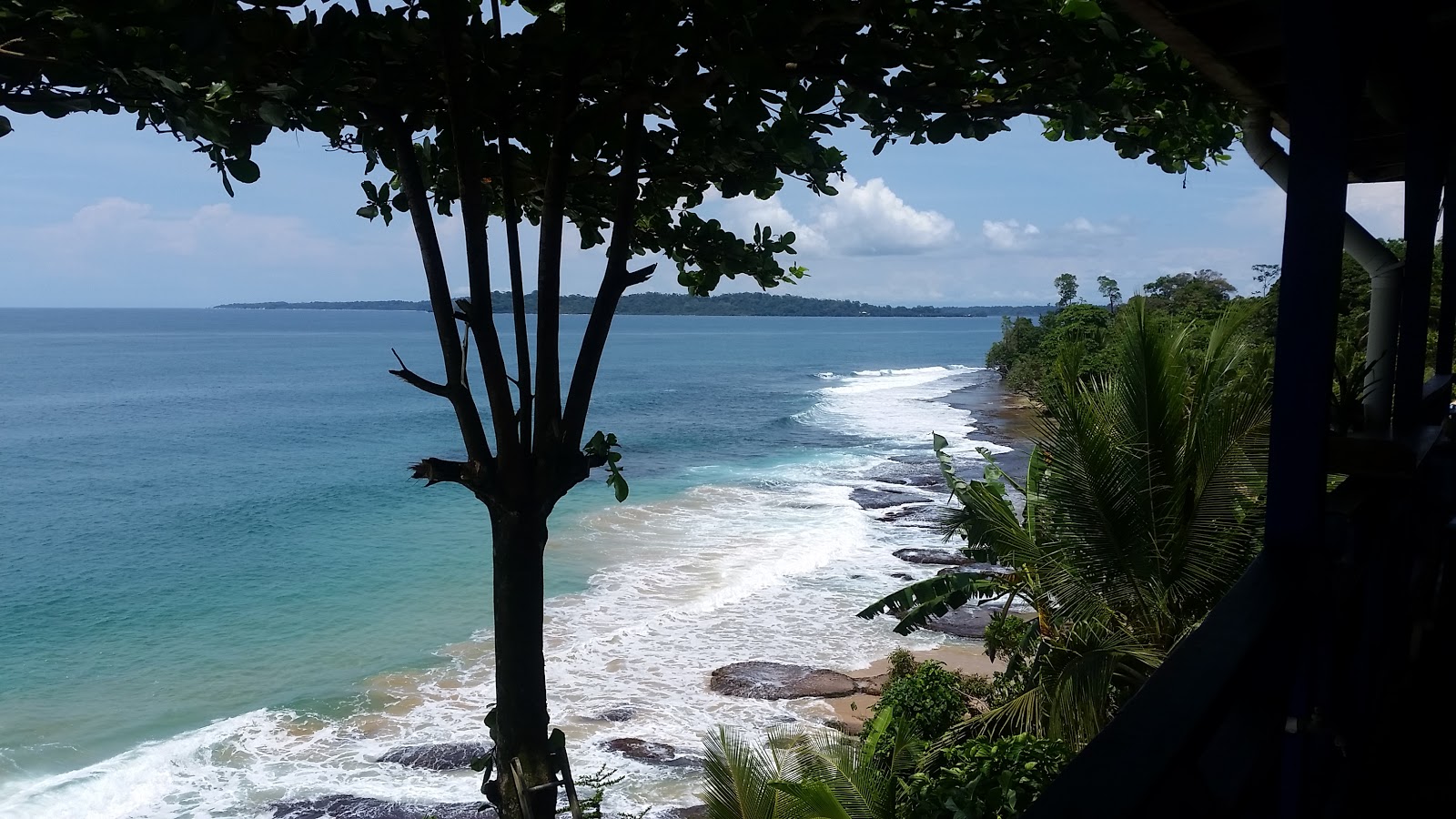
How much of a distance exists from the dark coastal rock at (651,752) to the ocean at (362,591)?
0.23 meters

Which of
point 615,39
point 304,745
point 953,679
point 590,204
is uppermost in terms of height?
point 615,39

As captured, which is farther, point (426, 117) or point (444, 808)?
point (444, 808)

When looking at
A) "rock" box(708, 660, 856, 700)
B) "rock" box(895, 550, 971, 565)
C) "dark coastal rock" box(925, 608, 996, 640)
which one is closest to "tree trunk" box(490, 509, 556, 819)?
"rock" box(708, 660, 856, 700)

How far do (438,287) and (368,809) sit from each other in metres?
12.0

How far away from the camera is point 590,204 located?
430 centimetres

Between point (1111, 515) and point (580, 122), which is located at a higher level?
point (580, 122)

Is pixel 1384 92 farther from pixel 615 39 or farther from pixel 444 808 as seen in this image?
pixel 444 808

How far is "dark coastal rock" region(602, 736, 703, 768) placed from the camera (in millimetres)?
14539

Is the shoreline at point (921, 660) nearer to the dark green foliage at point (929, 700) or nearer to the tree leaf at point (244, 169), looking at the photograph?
the dark green foliage at point (929, 700)

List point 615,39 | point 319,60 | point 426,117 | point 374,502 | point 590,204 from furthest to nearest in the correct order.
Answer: point 374,502
point 590,204
point 426,117
point 615,39
point 319,60

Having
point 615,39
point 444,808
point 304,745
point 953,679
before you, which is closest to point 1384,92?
point 615,39

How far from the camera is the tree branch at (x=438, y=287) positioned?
3.50 meters

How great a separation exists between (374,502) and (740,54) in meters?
36.2

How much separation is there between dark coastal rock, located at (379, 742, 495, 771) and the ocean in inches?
9.2
